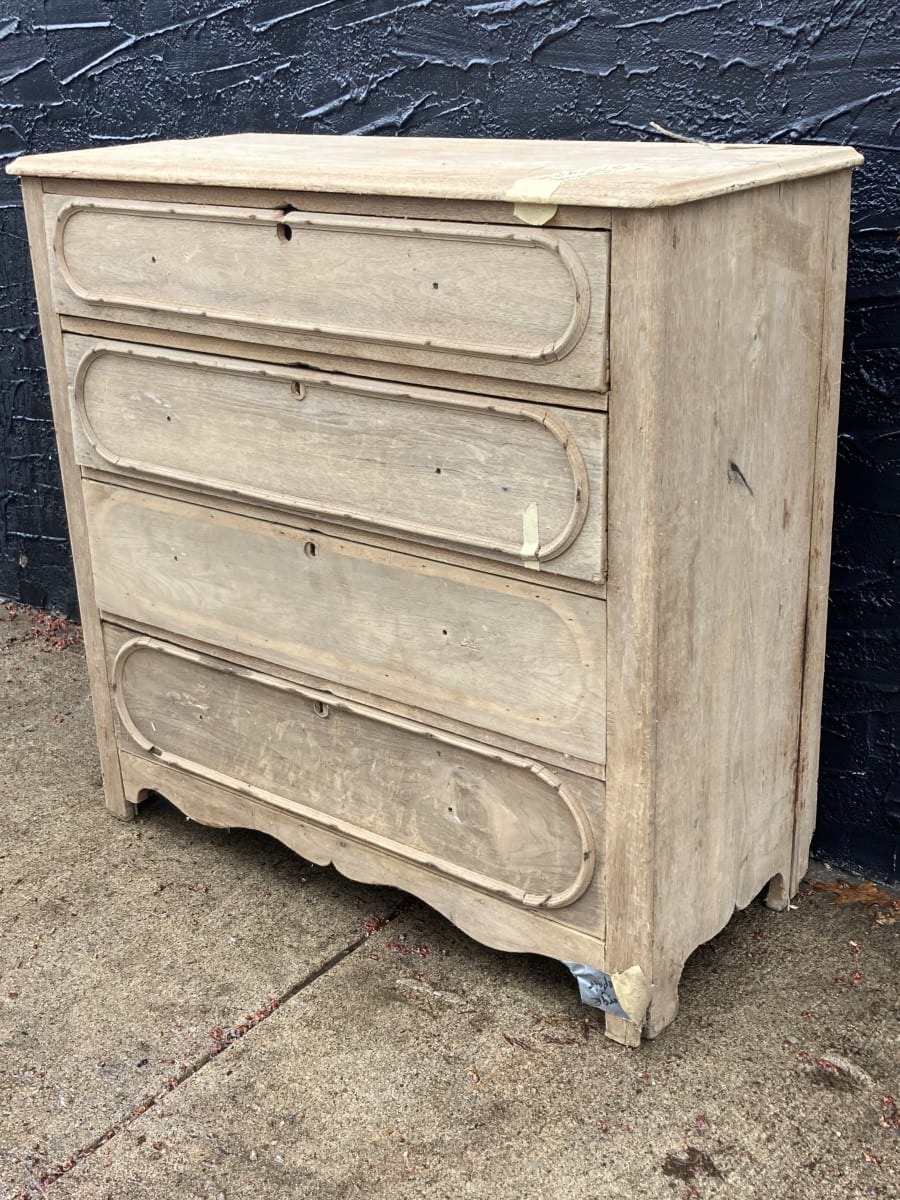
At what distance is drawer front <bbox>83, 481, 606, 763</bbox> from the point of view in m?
2.12

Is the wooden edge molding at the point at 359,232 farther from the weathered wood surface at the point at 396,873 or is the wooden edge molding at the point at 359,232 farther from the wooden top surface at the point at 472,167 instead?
the weathered wood surface at the point at 396,873

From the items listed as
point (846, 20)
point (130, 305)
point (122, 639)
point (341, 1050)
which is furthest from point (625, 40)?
point (341, 1050)

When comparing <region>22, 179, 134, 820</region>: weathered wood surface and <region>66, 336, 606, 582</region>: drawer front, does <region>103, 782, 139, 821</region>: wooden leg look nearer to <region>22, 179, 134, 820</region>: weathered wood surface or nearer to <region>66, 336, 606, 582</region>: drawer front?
<region>22, 179, 134, 820</region>: weathered wood surface

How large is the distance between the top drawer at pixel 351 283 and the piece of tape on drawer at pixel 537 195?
0.9 inches

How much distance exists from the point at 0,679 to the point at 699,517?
7.66ft

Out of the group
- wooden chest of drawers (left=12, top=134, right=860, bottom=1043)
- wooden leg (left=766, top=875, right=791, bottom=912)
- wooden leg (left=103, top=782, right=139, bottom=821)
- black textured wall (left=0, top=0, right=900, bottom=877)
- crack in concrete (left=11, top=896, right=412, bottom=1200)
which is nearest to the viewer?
wooden chest of drawers (left=12, top=134, right=860, bottom=1043)

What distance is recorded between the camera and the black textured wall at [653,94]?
2.39m

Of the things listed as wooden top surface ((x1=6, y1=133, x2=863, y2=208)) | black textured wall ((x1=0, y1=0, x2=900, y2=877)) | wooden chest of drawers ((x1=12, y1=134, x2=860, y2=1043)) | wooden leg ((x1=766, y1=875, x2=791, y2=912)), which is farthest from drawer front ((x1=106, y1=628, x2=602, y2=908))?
wooden top surface ((x1=6, y1=133, x2=863, y2=208))

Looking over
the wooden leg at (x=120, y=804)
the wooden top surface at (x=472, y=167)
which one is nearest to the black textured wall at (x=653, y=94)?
the wooden top surface at (x=472, y=167)

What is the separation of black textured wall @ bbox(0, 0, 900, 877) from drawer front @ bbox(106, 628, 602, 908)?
29.7 inches

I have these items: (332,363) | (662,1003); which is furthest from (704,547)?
(662,1003)

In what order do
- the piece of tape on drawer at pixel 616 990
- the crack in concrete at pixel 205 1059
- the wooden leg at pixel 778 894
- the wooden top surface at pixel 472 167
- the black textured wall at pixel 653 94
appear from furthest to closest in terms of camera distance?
the wooden leg at pixel 778 894 → the black textured wall at pixel 653 94 → the piece of tape on drawer at pixel 616 990 → the crack in concrete at pixel 205 1059 → the wooden top surface at pixel 472 167

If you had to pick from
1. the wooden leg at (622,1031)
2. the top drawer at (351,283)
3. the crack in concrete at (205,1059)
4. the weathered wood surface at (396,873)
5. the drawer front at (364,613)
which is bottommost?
the crack in concrete at (205,1059)

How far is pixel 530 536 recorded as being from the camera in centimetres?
204
